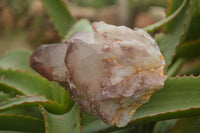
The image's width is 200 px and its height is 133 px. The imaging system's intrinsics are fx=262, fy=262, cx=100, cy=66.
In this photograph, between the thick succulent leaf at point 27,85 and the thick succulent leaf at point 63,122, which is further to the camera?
the thick succulent leaf at point 27,85

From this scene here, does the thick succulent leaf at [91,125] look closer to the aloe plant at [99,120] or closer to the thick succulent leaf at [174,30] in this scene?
the aloe plant at [99,120]

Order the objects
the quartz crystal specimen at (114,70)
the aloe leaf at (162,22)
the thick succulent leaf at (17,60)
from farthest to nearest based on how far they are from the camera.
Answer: the thick succulent leaf at (17,60) → the aloe leaf at (162,22) → the quartz crystal specimen at (114,70)

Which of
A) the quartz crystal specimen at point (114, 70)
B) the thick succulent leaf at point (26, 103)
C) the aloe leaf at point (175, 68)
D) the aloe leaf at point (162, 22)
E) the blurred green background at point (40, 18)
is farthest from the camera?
the blurred green background at point (40, 18)

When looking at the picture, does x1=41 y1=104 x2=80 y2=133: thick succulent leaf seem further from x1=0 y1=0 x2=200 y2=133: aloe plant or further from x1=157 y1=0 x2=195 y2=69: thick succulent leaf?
x1=157 y1=0 x2=195 y2=69: thick succulent leaf

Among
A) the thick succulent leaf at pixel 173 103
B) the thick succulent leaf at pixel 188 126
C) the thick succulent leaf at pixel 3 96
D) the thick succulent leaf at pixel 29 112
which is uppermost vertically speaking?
the thick succulent leaf at pixel 173 103

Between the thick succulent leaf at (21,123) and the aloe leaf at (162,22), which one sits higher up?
the aloe leaf at (162,22)

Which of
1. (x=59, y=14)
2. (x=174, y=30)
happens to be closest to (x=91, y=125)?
(x=174, y=30)

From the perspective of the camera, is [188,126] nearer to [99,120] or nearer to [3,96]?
[99,120]

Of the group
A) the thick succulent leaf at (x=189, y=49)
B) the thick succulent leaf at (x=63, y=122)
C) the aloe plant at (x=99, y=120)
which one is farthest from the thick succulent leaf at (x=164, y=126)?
the thick succulent leaf at (x=189, y=49)
